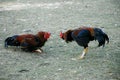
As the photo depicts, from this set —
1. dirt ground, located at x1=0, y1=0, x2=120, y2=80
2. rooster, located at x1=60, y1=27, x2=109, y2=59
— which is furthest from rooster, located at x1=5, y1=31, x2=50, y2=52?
rooster, located at x1=60, y1=27, x2=109, y2=59

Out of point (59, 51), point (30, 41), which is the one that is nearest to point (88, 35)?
point (59, 51)

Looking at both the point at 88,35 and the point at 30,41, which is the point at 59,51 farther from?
the point at 88,35

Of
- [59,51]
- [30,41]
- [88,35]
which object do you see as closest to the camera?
[88,35]

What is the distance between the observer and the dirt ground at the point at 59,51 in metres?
5.73

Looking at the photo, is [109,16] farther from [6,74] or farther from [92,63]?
[6,74]

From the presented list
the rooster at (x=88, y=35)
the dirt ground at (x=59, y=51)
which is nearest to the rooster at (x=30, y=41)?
the dirt ground at (x=59, y=51)

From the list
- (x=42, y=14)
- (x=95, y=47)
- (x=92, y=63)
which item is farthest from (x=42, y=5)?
(x=92, y=63)

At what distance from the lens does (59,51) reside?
7246 mm

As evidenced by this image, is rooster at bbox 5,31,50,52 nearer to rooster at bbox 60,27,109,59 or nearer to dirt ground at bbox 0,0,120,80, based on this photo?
dirt ground at bbox 0,0,120,80

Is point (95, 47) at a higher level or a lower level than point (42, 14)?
higher

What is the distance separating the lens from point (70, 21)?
10.8 meters

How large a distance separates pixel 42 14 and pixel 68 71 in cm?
682

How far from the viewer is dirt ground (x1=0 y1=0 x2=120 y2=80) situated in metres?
5.73

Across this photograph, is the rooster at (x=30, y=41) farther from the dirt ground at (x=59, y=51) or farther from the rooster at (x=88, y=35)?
the rooster at (x=88, y=35)
